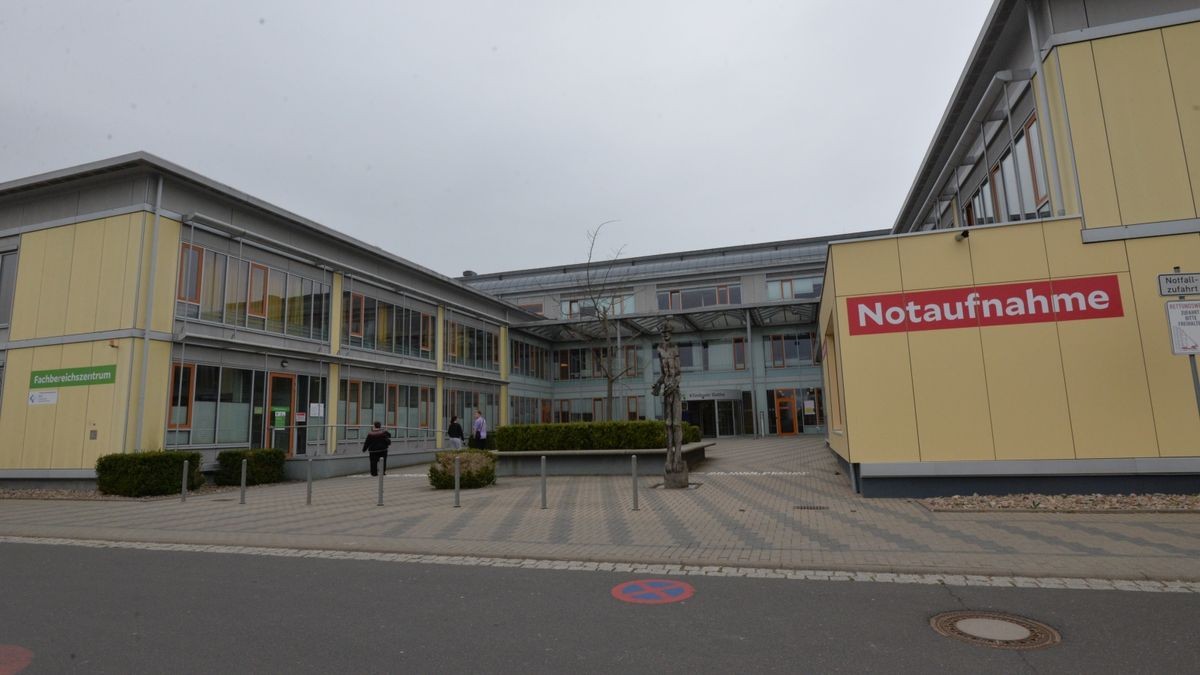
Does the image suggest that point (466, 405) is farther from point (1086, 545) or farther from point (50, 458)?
point (1086, 545)

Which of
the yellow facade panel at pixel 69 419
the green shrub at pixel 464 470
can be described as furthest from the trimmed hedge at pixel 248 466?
the green shrub at pixel 464 470

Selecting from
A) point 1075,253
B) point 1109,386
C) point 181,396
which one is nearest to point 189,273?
point 181,396

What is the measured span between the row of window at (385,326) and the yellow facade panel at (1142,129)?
21.6 meters

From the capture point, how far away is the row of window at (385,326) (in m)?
24.2

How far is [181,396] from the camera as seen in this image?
1742cm

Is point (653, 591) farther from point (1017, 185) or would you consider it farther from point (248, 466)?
point (248, 466)

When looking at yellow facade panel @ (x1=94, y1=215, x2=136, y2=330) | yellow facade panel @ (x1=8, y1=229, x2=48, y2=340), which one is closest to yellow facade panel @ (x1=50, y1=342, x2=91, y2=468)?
yellow facade panel @ (x1=94, y1=215, x2=136, y2=330)

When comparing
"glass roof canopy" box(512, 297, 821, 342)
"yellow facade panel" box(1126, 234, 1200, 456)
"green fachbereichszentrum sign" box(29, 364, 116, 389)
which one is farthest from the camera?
"glass roof canopy" box(512, 297, 821, 342)

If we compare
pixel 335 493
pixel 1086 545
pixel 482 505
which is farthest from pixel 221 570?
pixel 1086 545

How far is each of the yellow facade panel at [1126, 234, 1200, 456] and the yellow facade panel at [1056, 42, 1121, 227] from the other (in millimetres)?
701

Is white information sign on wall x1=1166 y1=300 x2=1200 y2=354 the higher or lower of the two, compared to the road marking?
higher

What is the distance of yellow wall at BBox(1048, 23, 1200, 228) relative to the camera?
1090 centimetres

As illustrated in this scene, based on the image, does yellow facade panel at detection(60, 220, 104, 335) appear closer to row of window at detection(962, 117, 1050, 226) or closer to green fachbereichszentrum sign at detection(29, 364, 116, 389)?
green fachbereichszentrum sign at detection(29, 364, 116, 389)

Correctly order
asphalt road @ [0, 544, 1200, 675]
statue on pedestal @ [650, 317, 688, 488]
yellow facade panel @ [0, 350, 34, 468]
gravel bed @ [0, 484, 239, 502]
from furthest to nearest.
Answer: yellow facade panel @ [0, 350, 34, 468], gravel bed @ [0, 484, 239, 502], statue on pedestal @ [650, 317, 688, 488], asphalt road @ [0, 544, 1200, 675]
